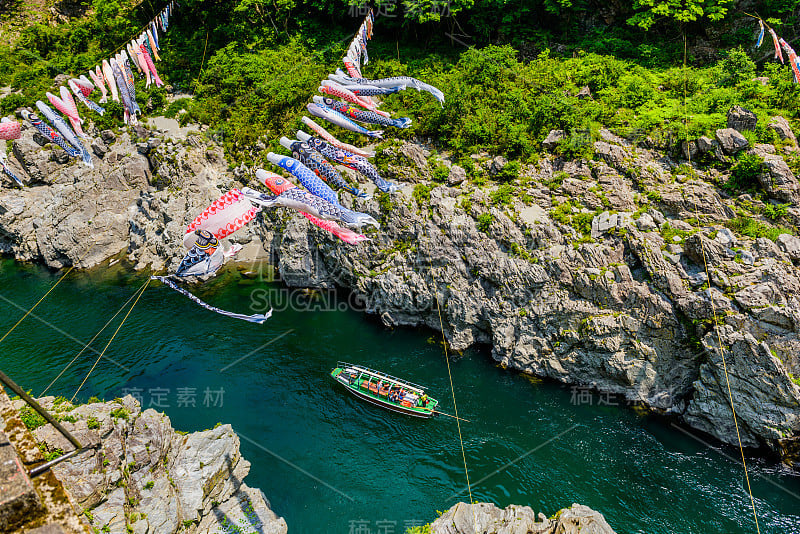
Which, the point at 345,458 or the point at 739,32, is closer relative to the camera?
the point at 345,458

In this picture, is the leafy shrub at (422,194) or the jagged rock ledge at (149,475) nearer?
the jagged rock ledge at (149,475)

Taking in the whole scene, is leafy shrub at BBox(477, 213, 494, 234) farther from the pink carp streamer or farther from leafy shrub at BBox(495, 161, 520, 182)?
the pink carp streamer

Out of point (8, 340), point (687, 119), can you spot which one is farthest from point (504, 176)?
point (8, 340)

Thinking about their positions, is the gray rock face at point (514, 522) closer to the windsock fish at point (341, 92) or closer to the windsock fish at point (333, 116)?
the windsock fish at point (333, 116)

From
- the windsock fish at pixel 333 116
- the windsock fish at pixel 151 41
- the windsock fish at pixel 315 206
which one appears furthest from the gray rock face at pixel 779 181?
the windsock fish at pixel 151 41

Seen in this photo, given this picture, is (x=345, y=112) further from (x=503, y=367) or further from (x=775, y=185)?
(x=775, y=185)

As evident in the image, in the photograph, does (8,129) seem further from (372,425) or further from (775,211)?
(775,211)
